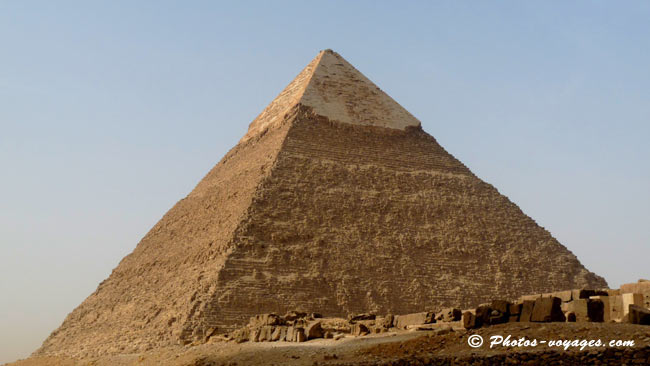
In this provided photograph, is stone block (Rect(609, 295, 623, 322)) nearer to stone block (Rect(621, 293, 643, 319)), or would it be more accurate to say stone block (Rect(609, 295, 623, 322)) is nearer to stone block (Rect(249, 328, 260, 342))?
stone block (Rect(621, 293, 643, 319))

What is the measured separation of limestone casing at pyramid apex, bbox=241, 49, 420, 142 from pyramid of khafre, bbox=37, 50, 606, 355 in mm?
79

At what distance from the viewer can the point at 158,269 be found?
37.2 m

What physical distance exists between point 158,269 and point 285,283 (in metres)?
7.00

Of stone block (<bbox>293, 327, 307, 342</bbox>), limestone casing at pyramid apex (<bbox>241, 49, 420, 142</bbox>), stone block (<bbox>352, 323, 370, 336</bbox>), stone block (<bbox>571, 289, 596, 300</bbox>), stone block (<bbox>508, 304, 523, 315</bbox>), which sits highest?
limestone casing at pyramid apex (<bbox>241, 49, 420, 142</bbox>)

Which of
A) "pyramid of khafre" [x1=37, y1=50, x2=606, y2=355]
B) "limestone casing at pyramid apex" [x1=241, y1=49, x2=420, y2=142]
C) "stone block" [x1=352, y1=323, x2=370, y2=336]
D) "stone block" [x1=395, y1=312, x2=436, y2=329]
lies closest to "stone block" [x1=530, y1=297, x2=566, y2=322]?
"stone block" [x1=395, y1=312, x2=436, y2=329]

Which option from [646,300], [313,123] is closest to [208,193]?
[313,123]

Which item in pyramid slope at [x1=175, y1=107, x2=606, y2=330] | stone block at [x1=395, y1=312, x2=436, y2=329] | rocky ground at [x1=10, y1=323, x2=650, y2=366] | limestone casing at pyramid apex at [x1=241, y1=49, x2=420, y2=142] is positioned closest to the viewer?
rocky ground at [x1=10, y1=323, x2=650, y2=366]

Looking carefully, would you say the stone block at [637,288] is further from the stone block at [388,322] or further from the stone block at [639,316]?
the stone block at [388,322]

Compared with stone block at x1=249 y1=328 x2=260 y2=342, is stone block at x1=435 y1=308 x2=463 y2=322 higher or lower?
higher

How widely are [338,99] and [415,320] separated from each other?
83.4 ft

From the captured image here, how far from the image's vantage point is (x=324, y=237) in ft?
116

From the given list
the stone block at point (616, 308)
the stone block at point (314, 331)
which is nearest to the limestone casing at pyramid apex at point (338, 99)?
the stone block at point (314, 331)

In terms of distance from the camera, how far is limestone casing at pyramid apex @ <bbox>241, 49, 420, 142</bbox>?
139ft

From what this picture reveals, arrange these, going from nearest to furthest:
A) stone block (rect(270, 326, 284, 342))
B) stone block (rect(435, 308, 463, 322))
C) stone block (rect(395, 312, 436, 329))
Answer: stone block (rect(435, 308, 463, 322))
stone block (rect(395, 312, 436, 329))
stone block (rect(270, 326, 284, 342))
